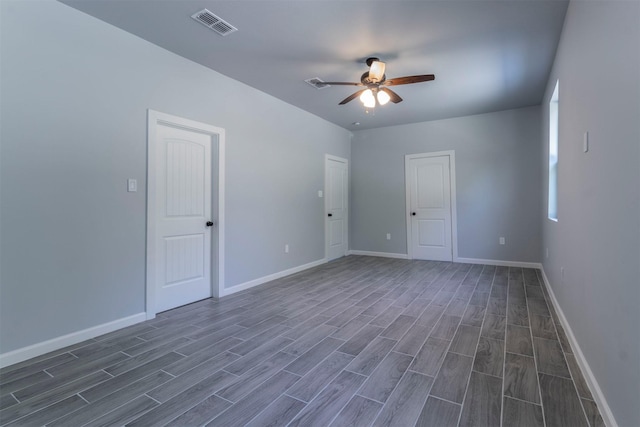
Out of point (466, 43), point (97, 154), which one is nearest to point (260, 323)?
point (97, 154)

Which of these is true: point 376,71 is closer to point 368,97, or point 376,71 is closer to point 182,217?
point 368,97

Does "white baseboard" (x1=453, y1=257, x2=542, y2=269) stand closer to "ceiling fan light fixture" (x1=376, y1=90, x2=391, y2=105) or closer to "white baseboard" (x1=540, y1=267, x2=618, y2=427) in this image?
"white baseboard" (x1=540, y1=267, x2=618, y2=427)

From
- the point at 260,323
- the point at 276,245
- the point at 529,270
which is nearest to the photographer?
the point at 260,323

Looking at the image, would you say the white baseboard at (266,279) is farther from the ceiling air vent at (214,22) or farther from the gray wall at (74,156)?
the ceiling air vent at (214,22)

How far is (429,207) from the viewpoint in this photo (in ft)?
18.8

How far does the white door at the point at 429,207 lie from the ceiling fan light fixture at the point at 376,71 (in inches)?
117

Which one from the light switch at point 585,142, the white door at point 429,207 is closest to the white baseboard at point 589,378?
the light switch at point 585,142

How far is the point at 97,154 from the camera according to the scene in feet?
8.31

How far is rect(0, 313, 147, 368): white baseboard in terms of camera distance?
2090 millimetres

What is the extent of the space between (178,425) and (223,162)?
2.78 meters

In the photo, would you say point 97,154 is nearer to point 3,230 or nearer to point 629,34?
point 3,230

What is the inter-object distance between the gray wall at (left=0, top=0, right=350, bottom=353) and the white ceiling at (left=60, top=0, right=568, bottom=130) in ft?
0.93

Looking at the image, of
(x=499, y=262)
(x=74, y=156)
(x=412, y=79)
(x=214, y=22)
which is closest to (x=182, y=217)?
(x=74, y=156)

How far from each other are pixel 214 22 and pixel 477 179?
4.73 m
